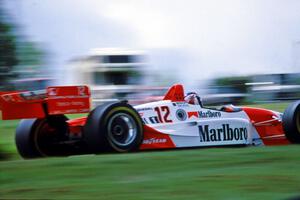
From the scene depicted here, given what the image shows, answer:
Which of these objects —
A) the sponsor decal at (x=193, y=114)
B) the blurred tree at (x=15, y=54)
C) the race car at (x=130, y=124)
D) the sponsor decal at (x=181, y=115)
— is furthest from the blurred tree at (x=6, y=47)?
the sponsor decal at (x=193, y=114)

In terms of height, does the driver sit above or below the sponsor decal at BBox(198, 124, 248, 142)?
above

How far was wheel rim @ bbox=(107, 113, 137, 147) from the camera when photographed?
873 centimetres

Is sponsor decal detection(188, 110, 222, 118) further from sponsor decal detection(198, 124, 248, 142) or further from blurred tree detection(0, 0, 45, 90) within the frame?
blurred tree detection(0, 0, 45, 90)

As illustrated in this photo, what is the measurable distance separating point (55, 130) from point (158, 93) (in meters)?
23.9

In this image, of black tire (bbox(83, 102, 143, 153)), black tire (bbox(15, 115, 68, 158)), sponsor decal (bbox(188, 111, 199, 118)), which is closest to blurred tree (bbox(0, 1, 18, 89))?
black tire (bbox(83, 102, 143, 153))

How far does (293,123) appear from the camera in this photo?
1005cm

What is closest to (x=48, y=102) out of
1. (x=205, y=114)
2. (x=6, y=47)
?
(x=6, y=47)

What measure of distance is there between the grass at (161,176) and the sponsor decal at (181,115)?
2250 mm

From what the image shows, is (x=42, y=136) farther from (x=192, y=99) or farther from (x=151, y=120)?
(x=192, y=99)

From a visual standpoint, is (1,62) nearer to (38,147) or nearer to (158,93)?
(38,147)

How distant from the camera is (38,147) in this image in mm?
9453

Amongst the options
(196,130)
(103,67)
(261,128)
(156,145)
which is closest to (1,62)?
(156,145)

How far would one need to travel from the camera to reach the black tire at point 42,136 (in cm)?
938

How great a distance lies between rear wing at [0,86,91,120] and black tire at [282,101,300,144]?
129 inches
